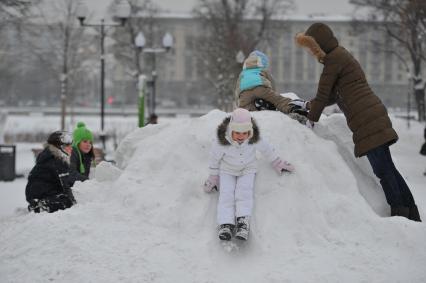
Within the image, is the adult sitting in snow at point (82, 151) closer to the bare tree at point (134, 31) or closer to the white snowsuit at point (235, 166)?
the white snowsuit at point (235, 166)

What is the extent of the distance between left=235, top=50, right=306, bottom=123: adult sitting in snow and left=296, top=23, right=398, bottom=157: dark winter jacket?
2.37ft

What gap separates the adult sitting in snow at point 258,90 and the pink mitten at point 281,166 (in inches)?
41.5

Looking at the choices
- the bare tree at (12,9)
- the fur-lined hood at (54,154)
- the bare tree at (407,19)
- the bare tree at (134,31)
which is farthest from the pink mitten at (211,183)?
the bare tree at (134,31)

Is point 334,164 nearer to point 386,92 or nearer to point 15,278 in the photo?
point 15,278

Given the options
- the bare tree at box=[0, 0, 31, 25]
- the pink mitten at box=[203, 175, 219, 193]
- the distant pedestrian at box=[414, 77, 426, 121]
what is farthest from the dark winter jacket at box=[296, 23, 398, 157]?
the distant pedestrian at box=[414, 77, 426, 121]

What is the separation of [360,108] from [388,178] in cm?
73

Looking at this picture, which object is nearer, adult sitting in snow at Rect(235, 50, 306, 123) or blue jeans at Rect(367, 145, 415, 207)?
blue jeans at Rect(367, 145, 415, 207)

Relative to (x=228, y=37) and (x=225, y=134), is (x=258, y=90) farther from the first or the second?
(x=228, y=37)

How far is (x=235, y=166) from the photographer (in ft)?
16.4

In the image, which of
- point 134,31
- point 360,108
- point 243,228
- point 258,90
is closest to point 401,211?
point 360,108

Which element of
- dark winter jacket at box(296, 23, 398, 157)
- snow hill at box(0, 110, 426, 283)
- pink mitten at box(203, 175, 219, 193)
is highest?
dark winter jacket at box(296, 23, 398, 157)

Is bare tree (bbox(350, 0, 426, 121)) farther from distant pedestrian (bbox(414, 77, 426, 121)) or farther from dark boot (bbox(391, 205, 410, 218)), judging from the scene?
dark boot (bbox(391, 205, 410, 218))

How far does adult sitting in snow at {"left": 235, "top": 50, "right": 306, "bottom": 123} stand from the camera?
246 inches

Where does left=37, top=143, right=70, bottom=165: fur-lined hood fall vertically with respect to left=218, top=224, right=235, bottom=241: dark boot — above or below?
above
